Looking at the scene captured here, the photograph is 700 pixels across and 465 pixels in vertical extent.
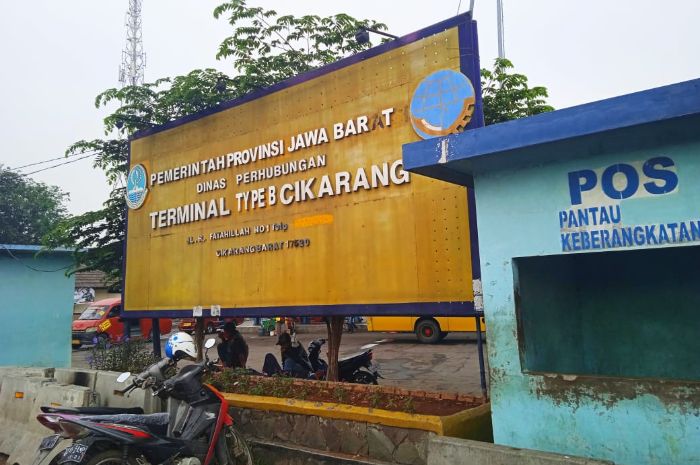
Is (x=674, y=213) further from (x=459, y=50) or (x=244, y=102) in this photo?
(x=244, y=102)

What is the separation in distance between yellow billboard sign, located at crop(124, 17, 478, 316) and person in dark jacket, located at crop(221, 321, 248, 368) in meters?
0.95

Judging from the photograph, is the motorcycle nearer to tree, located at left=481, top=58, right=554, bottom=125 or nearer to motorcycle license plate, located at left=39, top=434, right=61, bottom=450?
motorcycle license plate, located at left=39, top=434, right=61, bottom=450

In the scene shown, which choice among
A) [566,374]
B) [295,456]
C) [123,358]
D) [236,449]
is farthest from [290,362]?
[566,374]

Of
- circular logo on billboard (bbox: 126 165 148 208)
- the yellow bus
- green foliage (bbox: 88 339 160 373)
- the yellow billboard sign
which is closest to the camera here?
the yellow billboard sign

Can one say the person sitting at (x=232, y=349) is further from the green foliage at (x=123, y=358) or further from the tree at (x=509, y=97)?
the tree at (x=509, y=97)

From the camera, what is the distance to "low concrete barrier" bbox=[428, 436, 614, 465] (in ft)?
11.3

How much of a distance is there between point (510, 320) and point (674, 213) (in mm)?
1446

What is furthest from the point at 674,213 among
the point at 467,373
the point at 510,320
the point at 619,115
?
the point at 467,373

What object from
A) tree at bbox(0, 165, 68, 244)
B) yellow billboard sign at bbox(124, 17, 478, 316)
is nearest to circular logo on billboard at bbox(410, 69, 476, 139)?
yellow billboard sign at bbox(124, 17, 478, 316)

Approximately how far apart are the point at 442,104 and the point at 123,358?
7202mm

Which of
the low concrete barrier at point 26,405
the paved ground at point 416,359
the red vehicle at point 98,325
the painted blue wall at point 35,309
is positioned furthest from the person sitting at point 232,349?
the red vehicle at point 98,325

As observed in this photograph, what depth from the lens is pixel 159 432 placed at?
16.6ft

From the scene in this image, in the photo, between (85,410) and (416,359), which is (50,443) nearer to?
(85,410)

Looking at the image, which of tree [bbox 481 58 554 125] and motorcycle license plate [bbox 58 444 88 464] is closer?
motorcycle license plate [bbox 58 444 88 464]
